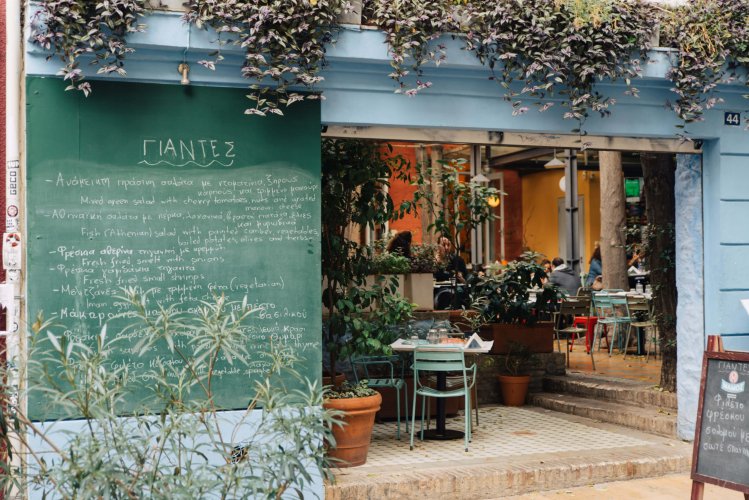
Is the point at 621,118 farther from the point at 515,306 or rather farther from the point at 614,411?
the point at 515,306

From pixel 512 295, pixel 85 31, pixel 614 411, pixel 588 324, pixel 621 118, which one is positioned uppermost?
pixel 85 31

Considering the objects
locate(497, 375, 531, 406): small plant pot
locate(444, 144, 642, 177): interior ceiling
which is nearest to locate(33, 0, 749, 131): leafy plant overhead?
locate(497, 375, 531, 406): small plant pot

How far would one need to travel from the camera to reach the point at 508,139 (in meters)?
7.04

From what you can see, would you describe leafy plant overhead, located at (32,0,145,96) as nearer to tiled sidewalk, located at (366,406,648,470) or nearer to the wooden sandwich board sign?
tiled sidewalk, located at (366,406,648,470)

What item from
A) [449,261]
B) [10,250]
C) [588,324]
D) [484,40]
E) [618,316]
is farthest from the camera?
[618,316]

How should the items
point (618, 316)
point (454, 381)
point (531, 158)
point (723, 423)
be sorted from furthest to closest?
1. point (531, 158)
2. point (618, 316)
3. point (454, 381)
4. point (723, 423)

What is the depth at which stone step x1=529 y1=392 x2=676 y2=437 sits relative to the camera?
8156 mm

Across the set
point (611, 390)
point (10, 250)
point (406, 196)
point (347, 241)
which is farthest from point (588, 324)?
point (10, 250)

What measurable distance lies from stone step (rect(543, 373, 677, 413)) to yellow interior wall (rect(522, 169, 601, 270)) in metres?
13.5

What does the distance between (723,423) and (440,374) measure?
3.07 meters

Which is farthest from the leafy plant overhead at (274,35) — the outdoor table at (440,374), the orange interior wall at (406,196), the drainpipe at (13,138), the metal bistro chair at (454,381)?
the orange interior wall at (406,196)

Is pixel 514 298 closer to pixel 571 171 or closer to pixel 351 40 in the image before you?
pixel 351 40

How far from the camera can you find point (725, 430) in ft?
17.7

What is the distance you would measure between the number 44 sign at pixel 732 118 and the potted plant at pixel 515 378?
3.76m
